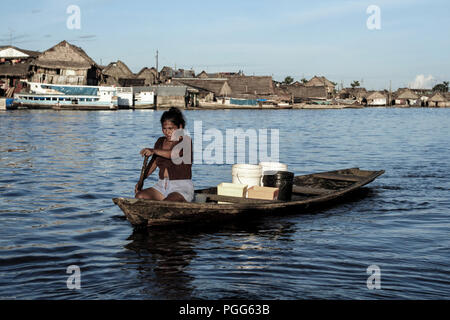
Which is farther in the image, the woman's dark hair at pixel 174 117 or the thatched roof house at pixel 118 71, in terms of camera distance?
the thatched roof house at pixel 118 71

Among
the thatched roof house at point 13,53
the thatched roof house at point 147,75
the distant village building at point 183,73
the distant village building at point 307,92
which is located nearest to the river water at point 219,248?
the thatched roof house at point 13,53

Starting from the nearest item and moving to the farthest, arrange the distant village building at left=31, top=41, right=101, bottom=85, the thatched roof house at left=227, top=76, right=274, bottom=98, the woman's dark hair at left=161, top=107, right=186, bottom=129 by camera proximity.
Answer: the woman's dark hair at left=161, top=107, right=186, bottom=129 < the distant village building at left=31, top=41, right=101, bottom=85 < the thatched roof house at left=227, top=76, right=274, bottom=98

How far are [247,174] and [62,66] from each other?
5027 centimetres

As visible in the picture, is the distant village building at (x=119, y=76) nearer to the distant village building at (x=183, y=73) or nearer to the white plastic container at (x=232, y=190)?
the distant village building at (x=183, y=73)

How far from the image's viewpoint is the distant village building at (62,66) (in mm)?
54344

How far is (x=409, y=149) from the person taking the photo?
21812 millimetres

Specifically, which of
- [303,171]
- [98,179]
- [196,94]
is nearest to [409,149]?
[303,171]

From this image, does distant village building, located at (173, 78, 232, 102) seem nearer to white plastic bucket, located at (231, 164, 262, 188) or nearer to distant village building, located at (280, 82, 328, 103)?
distant village building, located at (280, 82, 328, 103)

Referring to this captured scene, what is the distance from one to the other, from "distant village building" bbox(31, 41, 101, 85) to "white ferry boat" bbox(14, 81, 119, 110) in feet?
10.7

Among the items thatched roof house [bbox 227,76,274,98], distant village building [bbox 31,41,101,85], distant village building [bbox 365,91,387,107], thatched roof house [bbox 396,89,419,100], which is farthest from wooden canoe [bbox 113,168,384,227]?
thatched roof house [bbox 396,89,419,100]

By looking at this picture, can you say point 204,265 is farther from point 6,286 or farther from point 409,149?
point 409,149

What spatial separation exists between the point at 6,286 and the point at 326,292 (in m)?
3.19

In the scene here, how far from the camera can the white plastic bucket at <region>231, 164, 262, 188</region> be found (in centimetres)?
856

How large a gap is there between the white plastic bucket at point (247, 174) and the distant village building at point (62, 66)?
49149 mm
